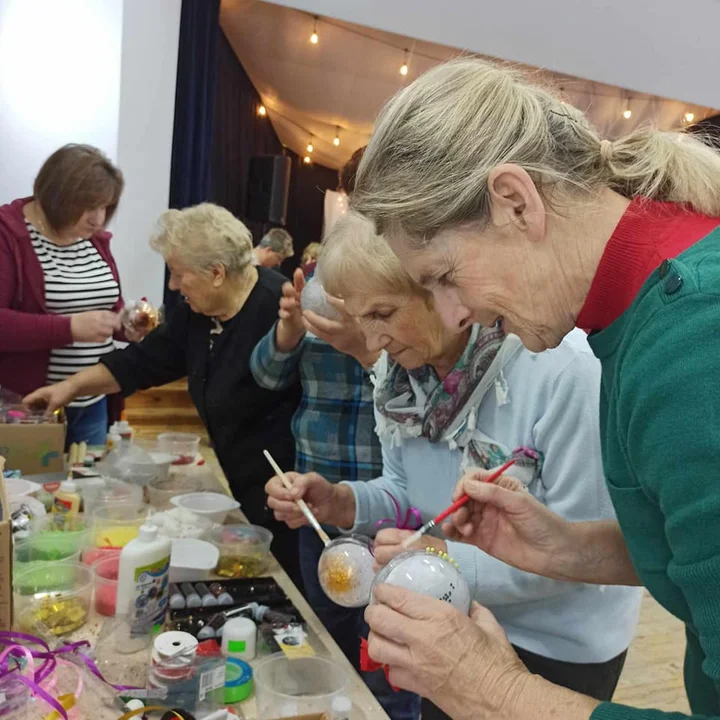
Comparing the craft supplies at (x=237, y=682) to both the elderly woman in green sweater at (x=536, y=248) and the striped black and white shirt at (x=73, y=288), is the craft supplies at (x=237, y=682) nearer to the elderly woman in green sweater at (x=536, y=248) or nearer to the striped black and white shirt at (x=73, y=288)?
the elderly woman in green sweater at (x=536, y=248)

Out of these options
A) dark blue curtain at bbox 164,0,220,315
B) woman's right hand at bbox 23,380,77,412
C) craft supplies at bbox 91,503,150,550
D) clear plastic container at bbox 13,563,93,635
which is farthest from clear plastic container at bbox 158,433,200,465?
dark blue curtain at bbox 164,0,220,315

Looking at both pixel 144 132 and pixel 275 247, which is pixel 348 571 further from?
pixel 275 247

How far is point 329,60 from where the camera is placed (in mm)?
6090

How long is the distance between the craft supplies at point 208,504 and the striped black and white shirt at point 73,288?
36.7 inches

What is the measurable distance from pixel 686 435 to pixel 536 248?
0.27 metres

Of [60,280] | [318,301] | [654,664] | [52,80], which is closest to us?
[318,301]

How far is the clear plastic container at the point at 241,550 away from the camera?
5.11 ft

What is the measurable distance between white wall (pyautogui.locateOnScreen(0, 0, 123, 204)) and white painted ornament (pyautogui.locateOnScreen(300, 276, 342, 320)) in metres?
2.09

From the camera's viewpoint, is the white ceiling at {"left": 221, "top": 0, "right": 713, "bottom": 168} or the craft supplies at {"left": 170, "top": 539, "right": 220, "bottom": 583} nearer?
the craft supplies at {"left": 170, "top": 539, "right": 220, "bottom": 583}

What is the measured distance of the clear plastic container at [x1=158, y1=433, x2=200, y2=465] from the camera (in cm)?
233

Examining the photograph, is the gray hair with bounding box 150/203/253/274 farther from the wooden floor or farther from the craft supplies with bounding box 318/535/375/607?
the craft supplies with bounding box 318/535/375/607

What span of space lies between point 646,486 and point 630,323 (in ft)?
0.54

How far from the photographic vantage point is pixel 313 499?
154 cm

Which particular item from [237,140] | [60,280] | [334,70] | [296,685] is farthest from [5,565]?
[334,70]
